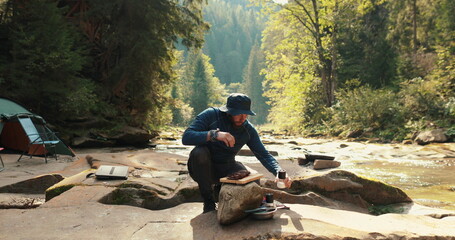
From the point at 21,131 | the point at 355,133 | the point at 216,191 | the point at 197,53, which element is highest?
the point at 197,53

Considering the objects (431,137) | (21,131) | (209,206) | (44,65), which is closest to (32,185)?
(209,206)

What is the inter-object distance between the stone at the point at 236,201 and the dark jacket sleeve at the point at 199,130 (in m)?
0.57

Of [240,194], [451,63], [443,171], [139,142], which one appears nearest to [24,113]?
[139,142]

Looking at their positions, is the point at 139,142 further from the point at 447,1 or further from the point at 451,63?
the point at 447,1

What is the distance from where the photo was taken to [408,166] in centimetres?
959

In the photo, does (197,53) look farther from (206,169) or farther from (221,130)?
(206,169)

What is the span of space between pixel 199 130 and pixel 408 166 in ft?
27.0

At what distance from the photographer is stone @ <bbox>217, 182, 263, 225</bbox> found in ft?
10.2

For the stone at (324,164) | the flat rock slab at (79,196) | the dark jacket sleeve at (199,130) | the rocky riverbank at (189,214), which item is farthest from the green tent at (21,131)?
the stone at (324,164)

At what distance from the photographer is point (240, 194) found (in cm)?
315

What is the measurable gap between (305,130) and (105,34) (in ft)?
53.9

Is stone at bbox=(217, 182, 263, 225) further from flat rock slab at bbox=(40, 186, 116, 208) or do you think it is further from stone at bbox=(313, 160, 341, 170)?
stone at bbox=(313, 160, 341, 170)

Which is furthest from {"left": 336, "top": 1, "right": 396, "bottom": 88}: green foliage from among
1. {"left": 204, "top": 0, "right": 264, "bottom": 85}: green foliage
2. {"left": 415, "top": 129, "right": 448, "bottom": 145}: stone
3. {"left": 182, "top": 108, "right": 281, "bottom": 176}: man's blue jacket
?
{"left": 204, "top": 0, "right": 264, "bottom": 85}: green foliage

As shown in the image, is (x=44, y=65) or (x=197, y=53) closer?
(x=44, y=65)
